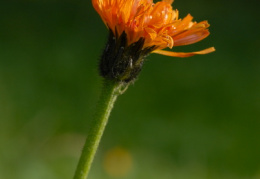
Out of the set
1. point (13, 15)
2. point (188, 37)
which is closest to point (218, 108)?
point (13, 15)

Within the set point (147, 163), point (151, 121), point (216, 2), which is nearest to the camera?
point (147, 163)

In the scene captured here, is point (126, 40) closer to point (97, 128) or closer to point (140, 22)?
point (140, 22)

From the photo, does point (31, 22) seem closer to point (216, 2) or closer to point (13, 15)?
point (13, 15)

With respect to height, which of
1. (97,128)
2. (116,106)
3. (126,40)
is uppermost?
(126,40)

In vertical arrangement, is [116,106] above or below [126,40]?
below

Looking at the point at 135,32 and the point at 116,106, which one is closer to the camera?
the point at 135,32

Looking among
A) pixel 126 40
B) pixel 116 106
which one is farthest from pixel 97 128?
pixel 116 106
